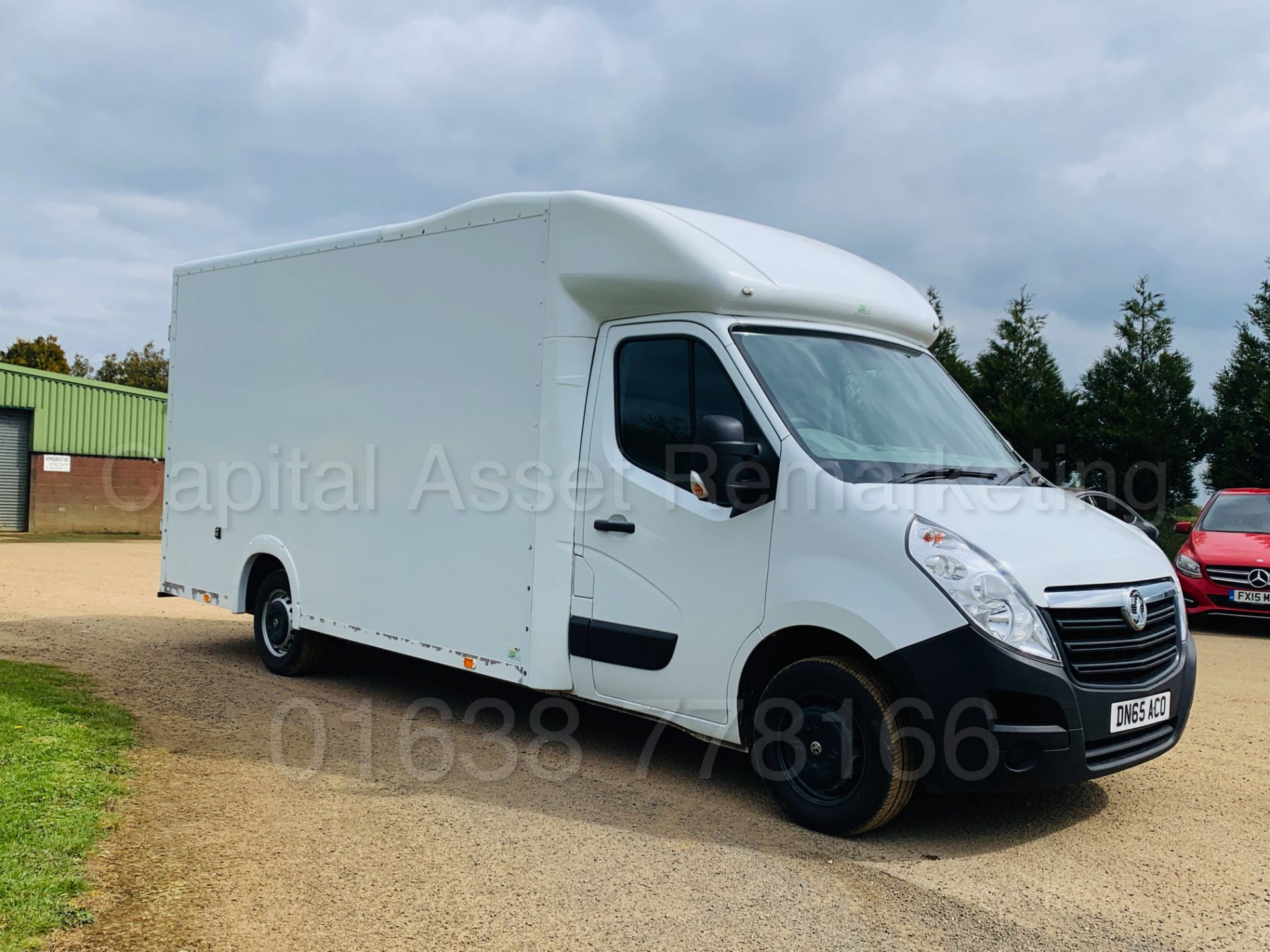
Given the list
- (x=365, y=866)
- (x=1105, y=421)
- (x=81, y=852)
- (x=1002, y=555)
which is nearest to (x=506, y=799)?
(x=365, y=866)

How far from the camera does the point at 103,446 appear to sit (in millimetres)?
30516

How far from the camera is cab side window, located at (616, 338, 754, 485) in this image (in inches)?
214

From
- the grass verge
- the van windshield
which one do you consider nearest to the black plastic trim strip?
the van windshield

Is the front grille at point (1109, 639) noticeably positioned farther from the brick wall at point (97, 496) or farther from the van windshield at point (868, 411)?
the brick wall at point (97, 496)

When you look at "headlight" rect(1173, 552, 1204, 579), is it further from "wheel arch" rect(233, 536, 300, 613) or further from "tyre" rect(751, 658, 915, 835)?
"wheel arch" rect(233, 536, 300, 613)

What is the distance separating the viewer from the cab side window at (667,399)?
17.9ft

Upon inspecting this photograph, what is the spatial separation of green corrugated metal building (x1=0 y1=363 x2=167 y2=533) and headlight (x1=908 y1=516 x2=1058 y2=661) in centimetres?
2578

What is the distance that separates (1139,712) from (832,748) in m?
1.32

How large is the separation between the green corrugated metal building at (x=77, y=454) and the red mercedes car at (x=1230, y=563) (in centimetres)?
2279

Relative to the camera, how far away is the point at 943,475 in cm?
528

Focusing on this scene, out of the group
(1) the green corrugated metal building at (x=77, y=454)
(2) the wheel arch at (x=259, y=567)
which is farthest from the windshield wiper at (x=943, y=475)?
(1) the green corrugated metal building at (x=77, y=454)

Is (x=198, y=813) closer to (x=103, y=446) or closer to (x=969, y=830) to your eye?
(x=969, y=830)

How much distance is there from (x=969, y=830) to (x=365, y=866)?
105 inches

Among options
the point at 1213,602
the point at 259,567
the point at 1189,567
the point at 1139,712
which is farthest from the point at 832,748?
the point at 1189,567
